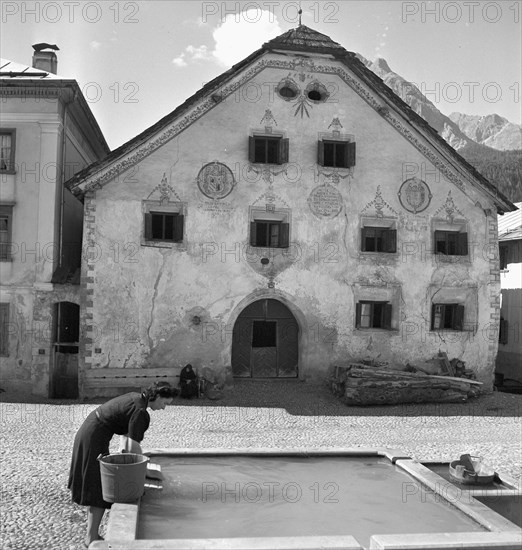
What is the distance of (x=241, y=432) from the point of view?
14.0m

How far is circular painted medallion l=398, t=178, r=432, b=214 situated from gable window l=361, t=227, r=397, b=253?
3.20ft

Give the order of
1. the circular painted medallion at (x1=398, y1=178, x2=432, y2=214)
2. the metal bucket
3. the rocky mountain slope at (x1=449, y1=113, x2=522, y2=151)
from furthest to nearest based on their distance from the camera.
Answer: the rocky mountain slope at (x1=449, y1=113, x2=522, y2=151)
the circular painted medallion at (x1=398, y1=178, x2=432, y2=214)
the metal bucket

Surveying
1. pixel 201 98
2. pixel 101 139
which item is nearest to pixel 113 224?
pixel 201 98

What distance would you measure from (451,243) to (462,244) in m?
0.37

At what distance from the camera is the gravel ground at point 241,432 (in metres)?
8.24

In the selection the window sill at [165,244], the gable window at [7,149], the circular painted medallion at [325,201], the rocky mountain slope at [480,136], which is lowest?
the window sill at [165,244]

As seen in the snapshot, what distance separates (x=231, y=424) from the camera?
1482 centimetres

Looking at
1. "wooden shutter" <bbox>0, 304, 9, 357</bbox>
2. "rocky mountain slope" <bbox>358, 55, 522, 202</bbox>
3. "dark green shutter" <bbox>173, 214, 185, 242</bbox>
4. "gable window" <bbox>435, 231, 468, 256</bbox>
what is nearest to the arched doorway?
"dark green shutter" <bbox>173, 214, 185, 242</bbox>

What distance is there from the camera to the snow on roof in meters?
24.9

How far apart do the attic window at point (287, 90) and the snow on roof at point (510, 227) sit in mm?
10882

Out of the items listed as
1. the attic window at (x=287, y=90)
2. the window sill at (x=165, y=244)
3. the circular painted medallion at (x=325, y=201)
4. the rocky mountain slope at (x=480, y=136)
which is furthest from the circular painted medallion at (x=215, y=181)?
the rocky mountain slope at (x=480, y=136)

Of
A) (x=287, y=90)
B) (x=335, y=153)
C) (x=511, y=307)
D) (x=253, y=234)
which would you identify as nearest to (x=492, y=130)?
(x=511, y=307)

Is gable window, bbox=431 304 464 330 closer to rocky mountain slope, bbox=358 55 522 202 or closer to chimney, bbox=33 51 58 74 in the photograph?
chimney, bbox=33 51 58 74

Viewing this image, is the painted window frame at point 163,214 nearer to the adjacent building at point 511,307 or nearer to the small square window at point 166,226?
the small square window at point 166,226
